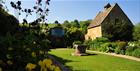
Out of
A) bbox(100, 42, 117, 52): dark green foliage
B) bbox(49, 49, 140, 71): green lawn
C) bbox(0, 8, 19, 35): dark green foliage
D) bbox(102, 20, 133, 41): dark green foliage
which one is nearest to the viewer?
bbox(0, 8, 19, 35): dark green foliage

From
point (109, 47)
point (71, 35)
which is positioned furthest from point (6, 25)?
point (71, 35)

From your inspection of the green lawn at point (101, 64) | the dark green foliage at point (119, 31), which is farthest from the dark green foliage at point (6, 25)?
the dark green foliage at point (119, 31)

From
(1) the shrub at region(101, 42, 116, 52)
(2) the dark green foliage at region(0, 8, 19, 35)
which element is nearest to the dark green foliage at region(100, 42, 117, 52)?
(1) the shrub at region(101, 42, 116, 52)

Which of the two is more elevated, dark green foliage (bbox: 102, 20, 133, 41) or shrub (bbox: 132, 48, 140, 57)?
dark green foliage (bbox: 102, 20, 133, 41)

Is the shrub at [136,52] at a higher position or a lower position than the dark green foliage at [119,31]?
lower

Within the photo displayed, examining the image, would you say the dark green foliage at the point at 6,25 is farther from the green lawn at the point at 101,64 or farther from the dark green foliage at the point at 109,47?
the dark green foliage at the point at 109,47

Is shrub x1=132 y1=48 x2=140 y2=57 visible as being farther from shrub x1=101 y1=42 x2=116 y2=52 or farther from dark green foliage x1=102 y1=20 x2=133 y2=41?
dark green foliage x1=102 y1=20 x2=133 y2=41

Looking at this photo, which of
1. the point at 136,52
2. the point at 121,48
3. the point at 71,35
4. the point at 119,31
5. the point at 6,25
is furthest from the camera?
the point at 71,35

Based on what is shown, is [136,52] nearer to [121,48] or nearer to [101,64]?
[121,48]

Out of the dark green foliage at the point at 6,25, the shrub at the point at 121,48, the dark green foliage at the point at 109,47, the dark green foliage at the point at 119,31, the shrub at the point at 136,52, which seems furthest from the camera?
the dark green foliage at the point at 119,31

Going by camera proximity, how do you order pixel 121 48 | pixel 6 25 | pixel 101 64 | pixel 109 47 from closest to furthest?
1. pixel 6 25
2. pixel 101 64
3. pixel 121 48
4. pixel 109 47

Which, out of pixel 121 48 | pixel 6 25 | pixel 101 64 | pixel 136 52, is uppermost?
pixel 6 25

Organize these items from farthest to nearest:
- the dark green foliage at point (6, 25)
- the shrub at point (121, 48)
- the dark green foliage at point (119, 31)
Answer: the dark green foliage at point (119, 31) → the shrub at point (121, 48) → the dark green foliage at point (6, 25)

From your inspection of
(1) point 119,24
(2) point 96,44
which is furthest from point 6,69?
(1) point 119,24
